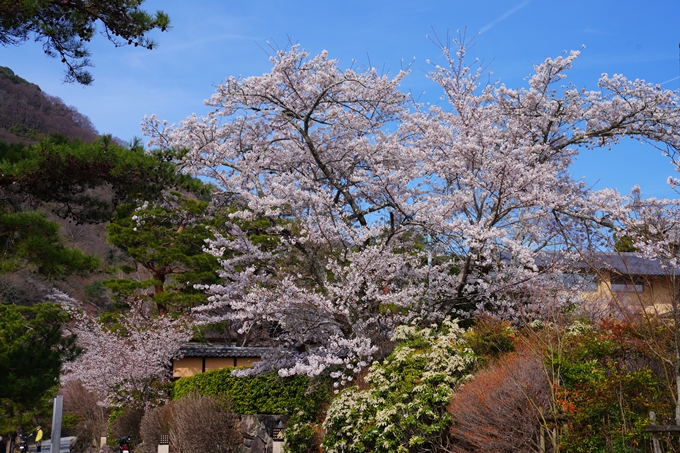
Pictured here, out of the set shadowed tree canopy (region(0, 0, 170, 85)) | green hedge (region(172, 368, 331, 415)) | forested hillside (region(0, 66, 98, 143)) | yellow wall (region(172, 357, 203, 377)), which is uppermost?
forested hillside (region(0, 66, 98, 143))

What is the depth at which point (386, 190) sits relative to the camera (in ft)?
34.6

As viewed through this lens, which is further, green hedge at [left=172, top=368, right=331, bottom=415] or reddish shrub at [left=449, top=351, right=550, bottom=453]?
green hedge at [left=172, top=368, right=331, bottom=415]

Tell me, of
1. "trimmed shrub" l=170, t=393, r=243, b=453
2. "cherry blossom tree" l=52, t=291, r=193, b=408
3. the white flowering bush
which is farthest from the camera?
"cherry blossom tree" l=52, t=291, r=193, b=408

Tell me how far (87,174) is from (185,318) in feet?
34.1

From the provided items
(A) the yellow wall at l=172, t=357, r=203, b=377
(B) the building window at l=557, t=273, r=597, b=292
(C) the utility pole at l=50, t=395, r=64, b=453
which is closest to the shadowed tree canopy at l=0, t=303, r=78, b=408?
(C) the utility pole at l=50, t=395, r=64, b=453

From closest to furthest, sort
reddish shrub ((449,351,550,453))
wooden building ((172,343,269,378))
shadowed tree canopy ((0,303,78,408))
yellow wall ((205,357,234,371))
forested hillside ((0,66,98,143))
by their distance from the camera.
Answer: reddish shrub ((449,351,550,453)), shadowed tree canopy ((0,303,78,408)), wooden building ((172,343,269,378)), yellow wall ((205,357,234,371)), forested hillside ((0,66,98,143))

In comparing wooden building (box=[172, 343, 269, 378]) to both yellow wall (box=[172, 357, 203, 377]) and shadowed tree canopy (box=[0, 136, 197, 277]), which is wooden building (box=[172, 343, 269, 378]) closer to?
yellow wall (box=[172, 357, 203, 377])

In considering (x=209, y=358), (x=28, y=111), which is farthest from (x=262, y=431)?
(x=28, y=111)

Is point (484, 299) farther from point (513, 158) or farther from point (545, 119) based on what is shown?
point (545, 119)

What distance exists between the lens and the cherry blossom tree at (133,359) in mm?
16938

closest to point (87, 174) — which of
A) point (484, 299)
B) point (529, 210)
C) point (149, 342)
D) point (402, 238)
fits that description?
point (402, 238)

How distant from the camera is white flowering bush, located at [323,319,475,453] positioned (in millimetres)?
8125

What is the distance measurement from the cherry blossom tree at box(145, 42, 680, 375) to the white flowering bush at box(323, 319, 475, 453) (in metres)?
0.71

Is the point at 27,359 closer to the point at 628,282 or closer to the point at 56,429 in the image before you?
the point at 56,429
